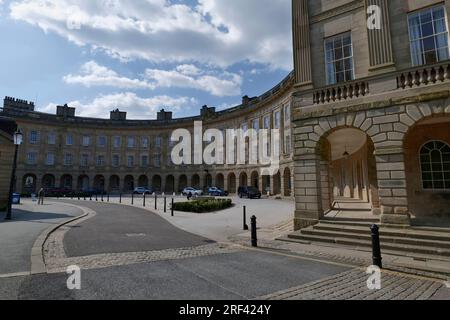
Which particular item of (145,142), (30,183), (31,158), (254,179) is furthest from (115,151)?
(254,179)

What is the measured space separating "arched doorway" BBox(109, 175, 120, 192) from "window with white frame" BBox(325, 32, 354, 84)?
5719cm

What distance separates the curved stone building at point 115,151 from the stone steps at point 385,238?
3455 centimetres

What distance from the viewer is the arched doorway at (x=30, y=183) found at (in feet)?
172

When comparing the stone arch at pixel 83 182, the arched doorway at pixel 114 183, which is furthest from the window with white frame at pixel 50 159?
the arched doorway at pixel 114 183

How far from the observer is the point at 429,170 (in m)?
10.1

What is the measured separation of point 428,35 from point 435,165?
14.9 ft

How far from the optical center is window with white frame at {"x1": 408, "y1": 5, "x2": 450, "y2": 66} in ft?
29.9

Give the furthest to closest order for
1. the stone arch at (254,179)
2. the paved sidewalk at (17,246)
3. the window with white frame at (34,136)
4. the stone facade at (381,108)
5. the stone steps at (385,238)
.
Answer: the window with white frame at (34,136) → the stone arch at (254,179) → the stone facade at (381,108) → the stone steps at (385,238) → the paved sidewalk at (17,246)

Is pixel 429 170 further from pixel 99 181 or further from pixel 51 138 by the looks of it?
pixel 51 138

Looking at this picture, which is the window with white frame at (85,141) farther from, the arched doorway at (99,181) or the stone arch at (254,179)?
the stone arch at (254,179)

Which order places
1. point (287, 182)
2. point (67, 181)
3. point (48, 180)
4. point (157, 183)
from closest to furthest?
point (287, 182) < point (48, 180) < point (67, 181) < point (157, 183)
